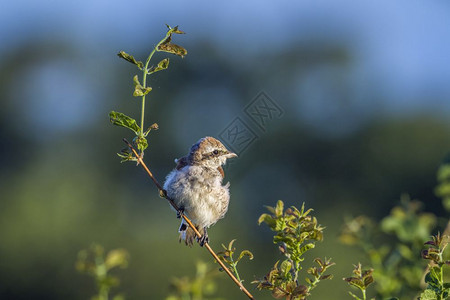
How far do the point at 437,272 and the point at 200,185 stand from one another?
3.35 metres

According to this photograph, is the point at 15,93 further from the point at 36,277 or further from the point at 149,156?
the point at 36,277

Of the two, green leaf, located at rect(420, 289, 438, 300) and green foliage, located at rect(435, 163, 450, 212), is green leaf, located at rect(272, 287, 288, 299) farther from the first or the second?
green foliage, located at rect(435, 163, 450, 212)

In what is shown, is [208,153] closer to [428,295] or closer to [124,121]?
[124,121]

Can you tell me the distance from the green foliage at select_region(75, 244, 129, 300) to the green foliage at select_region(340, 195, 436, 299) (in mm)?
1217

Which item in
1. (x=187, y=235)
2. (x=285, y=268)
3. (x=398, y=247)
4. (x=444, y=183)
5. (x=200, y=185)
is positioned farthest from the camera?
(x=187, y=235)

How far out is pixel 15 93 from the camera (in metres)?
40.0

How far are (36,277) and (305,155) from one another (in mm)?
15644

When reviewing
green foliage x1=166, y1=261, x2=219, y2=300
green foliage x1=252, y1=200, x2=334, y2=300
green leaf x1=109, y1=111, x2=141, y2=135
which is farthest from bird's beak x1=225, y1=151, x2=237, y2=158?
green foliage x1=252, y1=200, x2=334, y2=300

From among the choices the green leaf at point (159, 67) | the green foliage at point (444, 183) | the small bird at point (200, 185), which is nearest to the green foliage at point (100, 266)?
the green leaf at point (159, 67)

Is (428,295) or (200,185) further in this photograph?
(200,185)

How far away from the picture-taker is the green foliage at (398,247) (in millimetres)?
3152

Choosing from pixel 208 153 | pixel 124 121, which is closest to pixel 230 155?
pixel 208 153

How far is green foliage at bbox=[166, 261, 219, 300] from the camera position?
3213 millimetres

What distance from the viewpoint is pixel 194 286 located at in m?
3.21
